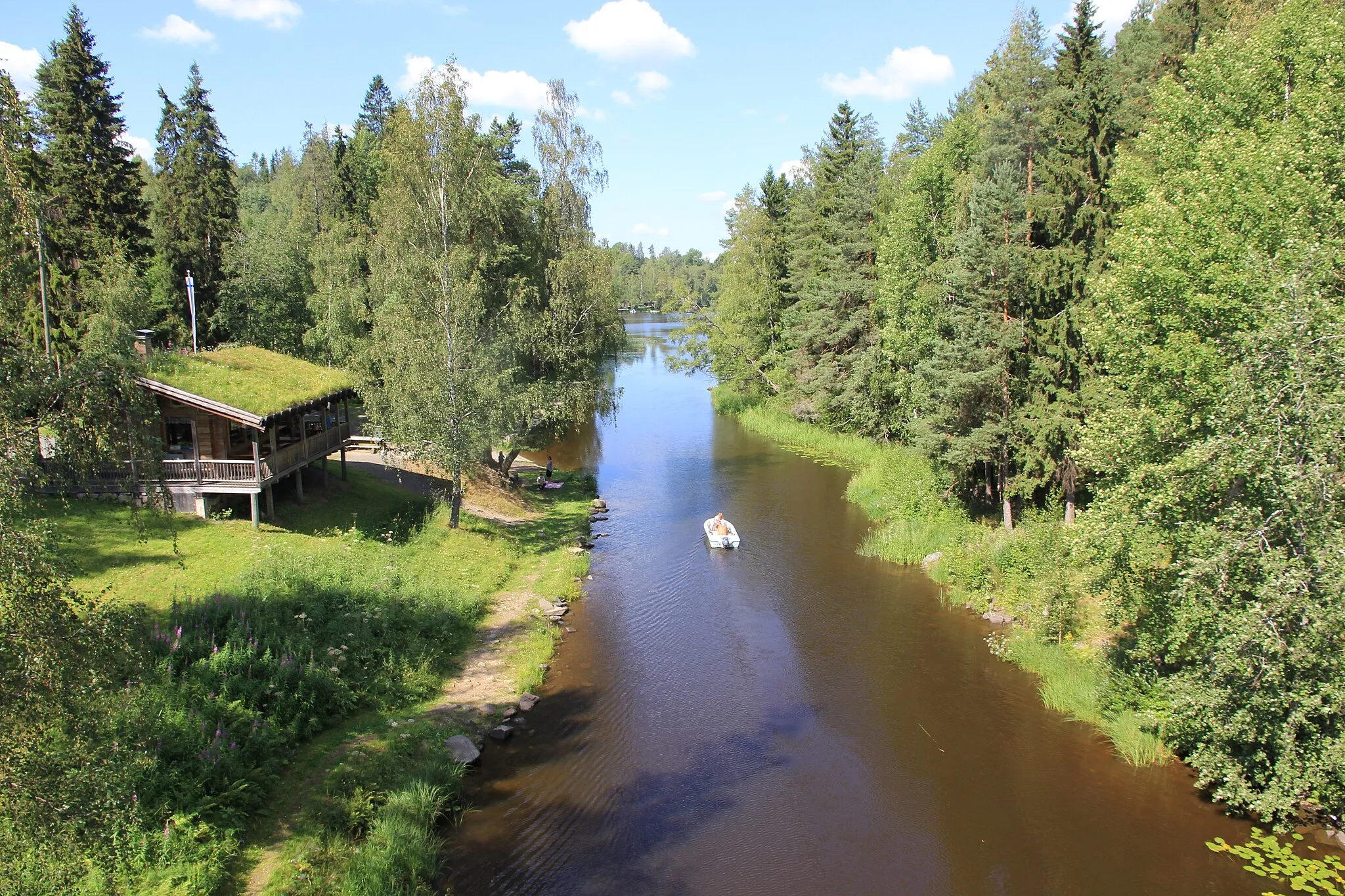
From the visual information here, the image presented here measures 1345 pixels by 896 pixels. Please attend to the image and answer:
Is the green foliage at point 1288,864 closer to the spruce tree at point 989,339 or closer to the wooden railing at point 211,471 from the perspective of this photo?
the spruce tree at point 989,339

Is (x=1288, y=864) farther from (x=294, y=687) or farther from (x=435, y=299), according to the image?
(x=435, y=299)

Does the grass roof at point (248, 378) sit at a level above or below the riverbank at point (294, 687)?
above

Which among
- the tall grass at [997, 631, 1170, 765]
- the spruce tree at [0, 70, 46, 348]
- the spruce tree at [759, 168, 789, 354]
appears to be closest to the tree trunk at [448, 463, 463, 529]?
the tall grass at [997, 631, 1170, 765]

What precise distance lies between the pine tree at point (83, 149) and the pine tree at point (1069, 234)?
39558mm

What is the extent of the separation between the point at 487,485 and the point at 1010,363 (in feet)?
67.3

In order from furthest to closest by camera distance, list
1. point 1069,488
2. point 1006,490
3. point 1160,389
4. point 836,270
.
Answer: point 836,270, point 1006,490, point 1069,488, point 1160,389

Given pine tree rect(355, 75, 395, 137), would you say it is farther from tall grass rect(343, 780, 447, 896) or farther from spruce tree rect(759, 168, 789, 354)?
tall grass rect(343, 780, 447, 896)

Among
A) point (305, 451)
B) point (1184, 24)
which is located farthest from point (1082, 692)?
point (1184, 24)

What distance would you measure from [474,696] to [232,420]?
13509 millimetres

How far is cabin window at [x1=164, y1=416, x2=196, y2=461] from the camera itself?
25000 mm

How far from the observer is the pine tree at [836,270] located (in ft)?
145

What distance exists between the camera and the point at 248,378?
85.6 ft

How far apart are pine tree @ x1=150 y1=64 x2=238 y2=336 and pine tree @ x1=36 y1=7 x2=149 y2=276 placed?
6.24 metres

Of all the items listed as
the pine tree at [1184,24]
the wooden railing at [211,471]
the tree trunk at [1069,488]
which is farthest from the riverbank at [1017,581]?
the wooden railing at [211,471]
